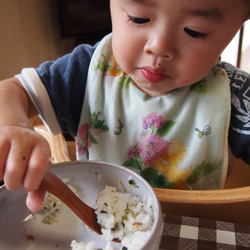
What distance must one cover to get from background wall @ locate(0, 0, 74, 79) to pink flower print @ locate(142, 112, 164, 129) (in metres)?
1.01

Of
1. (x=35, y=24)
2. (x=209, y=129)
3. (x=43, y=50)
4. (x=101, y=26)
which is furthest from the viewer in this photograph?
(x=101, y=26)

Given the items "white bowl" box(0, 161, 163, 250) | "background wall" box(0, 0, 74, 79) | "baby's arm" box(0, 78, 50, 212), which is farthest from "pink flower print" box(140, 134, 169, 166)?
"background wall" box(0, 0, 74, 79)

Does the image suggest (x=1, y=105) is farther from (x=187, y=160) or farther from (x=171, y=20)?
(x=187, y=160)

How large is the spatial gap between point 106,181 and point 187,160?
0.98 ft

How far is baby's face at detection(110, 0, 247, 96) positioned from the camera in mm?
465

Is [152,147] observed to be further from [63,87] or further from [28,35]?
[28,35]

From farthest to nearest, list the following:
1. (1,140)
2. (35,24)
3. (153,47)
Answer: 1. (35,24)
2. (153,47)
3. (1,140)

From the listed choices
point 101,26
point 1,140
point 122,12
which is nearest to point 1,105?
point 1,140

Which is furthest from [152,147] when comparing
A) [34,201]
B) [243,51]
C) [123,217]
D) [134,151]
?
[243,51]

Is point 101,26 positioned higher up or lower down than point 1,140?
lower down

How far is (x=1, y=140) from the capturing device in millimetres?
387

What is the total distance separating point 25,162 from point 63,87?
354 millimetres

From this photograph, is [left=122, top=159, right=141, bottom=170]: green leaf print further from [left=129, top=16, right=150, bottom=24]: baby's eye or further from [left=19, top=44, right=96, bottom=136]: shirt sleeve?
Answer: [left=129, top=16, right=150, bottom=24]: baby's eye

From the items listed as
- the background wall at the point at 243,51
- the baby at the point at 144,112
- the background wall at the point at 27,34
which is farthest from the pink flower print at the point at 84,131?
the background wall at the point at 243,51
